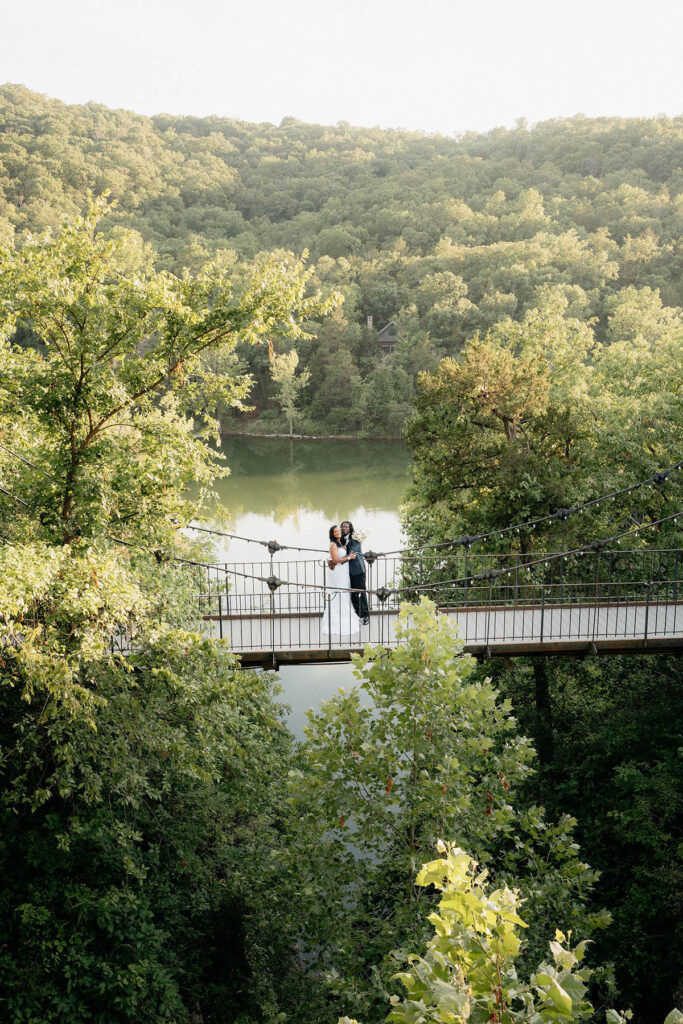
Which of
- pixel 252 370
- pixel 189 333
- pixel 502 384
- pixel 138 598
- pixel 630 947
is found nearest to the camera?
pixel 138 598

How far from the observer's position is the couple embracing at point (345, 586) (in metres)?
7.68

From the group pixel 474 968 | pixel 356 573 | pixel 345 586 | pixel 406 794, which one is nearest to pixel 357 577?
pixel 356 573

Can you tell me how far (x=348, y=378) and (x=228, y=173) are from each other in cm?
2565

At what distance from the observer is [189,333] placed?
5.51m

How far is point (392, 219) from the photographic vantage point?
42.1 metres

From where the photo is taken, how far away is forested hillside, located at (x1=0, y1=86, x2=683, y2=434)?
1244 inches

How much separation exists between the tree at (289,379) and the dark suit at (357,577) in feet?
81.5

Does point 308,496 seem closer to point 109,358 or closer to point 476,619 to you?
point 476,619

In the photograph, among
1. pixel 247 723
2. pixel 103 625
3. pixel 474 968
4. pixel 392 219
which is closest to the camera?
pixel 474 968

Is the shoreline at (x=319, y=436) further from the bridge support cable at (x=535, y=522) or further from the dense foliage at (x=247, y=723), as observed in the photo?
the bridge support cable at (x=535, y=522)

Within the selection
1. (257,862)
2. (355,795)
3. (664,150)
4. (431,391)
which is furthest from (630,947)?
(664,150)

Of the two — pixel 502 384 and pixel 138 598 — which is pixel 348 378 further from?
pixel 138 598

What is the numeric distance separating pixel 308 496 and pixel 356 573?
16.4 metres

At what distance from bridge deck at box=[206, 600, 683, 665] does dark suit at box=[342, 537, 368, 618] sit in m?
0.14
